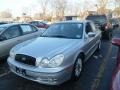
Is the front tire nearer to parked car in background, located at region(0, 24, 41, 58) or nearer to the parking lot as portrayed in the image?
the parking lot

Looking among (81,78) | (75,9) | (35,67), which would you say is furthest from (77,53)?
(75,9)

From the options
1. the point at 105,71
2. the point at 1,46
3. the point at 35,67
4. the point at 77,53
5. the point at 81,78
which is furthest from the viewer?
the point at 1,46

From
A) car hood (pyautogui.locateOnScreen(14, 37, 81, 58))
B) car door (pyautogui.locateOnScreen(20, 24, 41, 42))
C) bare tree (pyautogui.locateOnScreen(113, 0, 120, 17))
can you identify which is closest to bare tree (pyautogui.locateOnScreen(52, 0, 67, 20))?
bare tree (pyautogui.locateOnScreen(113, 0, 120, 17))

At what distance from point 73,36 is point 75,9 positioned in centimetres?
6894

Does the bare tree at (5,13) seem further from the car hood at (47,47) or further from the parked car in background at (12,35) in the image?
the car hood at (47,47)

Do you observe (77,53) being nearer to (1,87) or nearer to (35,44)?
(35,44)

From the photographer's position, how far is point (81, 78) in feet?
19.5

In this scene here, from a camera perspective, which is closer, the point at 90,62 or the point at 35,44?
the point at 35,44

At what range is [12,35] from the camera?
8.12 metres

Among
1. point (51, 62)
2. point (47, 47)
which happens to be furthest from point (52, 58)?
point (47, 47)

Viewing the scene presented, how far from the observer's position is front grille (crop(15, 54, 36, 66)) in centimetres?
493

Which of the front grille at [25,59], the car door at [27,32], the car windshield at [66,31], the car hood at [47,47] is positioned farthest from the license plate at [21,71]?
the car door at [27,32]

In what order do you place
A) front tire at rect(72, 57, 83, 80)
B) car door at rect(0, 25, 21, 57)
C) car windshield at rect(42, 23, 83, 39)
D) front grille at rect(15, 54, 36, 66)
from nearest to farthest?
front grille at rect(15, 54, 36, 66), front tire at rect(72, 57, 83, 80), car windshield at rect(42, 23, 83, 39), car door at rect(0, 25, 21, 57)

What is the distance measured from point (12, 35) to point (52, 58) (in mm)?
3687
